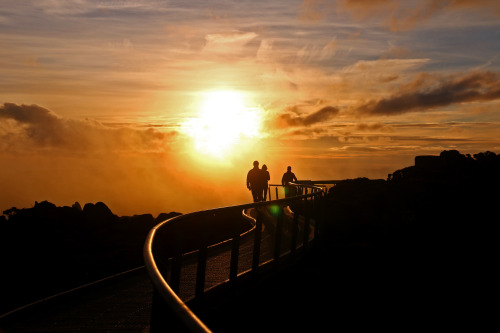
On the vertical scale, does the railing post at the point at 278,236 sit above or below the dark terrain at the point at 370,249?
above

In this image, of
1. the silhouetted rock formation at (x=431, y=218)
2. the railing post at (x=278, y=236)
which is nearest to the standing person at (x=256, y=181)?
the silhouetted rock formation at (x=431, y=218)

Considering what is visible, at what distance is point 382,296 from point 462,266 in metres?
3.20

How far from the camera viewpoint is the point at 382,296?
14.1 m

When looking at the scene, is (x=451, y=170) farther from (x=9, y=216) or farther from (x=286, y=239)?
(x=9, y=216)

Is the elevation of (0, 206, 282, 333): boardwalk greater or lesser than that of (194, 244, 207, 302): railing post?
lesser

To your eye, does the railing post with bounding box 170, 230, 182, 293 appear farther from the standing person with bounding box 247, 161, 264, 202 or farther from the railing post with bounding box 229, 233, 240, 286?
the standing person with bounding box 247, 161, 264, 202

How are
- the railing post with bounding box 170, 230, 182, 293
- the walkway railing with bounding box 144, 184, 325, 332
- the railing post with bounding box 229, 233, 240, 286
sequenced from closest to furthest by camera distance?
the walkway railing with bounding box 144, 184, 325, 332
the railing post with bounding box 170, 230, 182, 293
the railing post with bounding box 229, 233, 240, 286

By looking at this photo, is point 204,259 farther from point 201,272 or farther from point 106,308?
point 106,308

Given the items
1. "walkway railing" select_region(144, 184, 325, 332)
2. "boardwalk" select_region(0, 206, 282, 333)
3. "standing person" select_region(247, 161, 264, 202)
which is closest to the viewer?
"walkway railing" select_region(144, 184, 325, 332)

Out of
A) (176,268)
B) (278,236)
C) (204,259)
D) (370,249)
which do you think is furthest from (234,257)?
(370,249)

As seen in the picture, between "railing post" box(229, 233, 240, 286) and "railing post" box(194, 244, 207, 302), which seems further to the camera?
"railing post" box(229, 233, 240, 286)

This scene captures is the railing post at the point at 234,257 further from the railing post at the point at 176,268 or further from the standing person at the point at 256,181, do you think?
the standing person at the point at 256,181

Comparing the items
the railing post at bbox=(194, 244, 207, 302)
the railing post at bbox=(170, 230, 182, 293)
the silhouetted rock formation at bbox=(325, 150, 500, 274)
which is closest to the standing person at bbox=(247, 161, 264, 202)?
the silhouetted rock formation at bbox=(325, 150, 500, 274)

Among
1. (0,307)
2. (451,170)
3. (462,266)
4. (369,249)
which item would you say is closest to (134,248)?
(0,307)
